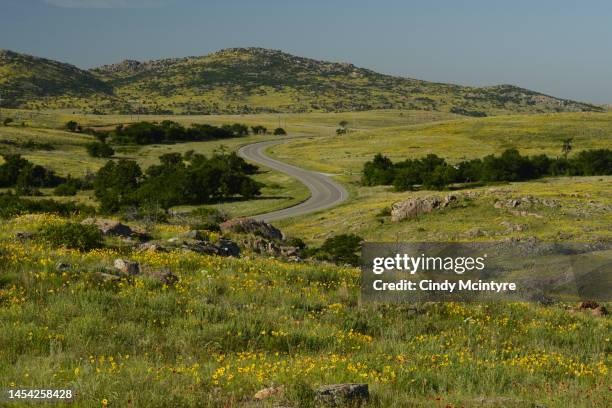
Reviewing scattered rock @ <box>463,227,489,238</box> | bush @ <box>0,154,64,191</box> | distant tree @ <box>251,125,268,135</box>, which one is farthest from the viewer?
distant tree @ <box>251,125,268,135</box>

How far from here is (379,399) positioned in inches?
229

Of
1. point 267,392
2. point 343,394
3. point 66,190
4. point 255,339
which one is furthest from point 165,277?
point 66,190

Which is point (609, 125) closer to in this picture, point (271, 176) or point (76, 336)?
point (271, 176)

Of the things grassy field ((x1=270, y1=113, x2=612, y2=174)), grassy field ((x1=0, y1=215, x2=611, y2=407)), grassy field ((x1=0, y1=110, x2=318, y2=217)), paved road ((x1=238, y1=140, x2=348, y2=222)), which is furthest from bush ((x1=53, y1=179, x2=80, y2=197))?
grassy field ((x1=0, y1=215, x2=611, y2=407))

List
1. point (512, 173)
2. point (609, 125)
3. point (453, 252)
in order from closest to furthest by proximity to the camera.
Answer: point (453, 252) → point (512, 173) → point (609, 125)

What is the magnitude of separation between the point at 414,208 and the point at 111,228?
1519 inches

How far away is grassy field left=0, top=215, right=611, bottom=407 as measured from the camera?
236 inches

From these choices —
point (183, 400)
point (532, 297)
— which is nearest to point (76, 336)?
point (183, 400)

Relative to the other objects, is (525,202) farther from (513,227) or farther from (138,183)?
(138,183)

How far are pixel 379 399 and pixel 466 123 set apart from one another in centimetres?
16221

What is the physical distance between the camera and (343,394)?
5754mm

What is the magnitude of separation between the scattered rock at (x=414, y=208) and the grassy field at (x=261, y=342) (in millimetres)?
39902

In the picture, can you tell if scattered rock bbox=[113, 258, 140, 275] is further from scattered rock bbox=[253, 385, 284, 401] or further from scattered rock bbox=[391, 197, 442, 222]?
scattered rock bbox=[391, 197, 442, 222]

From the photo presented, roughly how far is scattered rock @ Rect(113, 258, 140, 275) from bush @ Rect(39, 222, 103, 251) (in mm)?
2637
